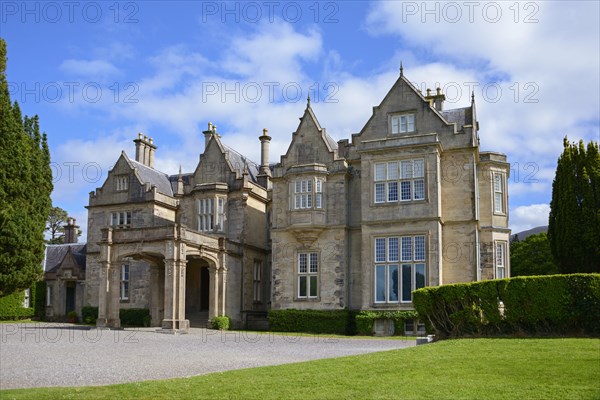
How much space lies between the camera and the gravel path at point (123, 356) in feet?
47.0

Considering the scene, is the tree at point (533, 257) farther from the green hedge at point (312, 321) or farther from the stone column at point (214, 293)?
the stone column at point (214, 293)

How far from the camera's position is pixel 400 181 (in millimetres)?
33375

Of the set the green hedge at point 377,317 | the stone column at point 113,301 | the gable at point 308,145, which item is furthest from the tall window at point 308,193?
the stone column at point 113,301

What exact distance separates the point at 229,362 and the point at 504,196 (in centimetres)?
2220

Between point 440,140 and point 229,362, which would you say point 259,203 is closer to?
point 440,140

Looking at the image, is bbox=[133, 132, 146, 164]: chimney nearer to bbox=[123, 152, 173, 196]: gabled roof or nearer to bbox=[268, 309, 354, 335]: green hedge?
bbox=[123, 152, 173, 196]: gabled roof

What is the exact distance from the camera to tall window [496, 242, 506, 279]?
110ft

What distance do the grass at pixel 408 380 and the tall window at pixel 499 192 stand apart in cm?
1886

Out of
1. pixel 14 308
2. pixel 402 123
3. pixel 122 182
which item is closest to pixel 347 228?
pixel 402 123

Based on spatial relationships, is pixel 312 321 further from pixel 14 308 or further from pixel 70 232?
pixel 70 232

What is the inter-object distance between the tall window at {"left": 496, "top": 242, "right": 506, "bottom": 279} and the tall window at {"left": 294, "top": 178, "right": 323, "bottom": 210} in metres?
9.67

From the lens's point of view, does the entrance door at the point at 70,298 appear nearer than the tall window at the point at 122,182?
No

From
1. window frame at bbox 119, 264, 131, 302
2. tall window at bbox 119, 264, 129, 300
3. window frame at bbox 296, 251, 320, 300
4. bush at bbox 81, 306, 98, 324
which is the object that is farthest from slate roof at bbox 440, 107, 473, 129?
bush at bbox 81, 306, 98, 324

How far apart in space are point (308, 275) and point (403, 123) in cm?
973
